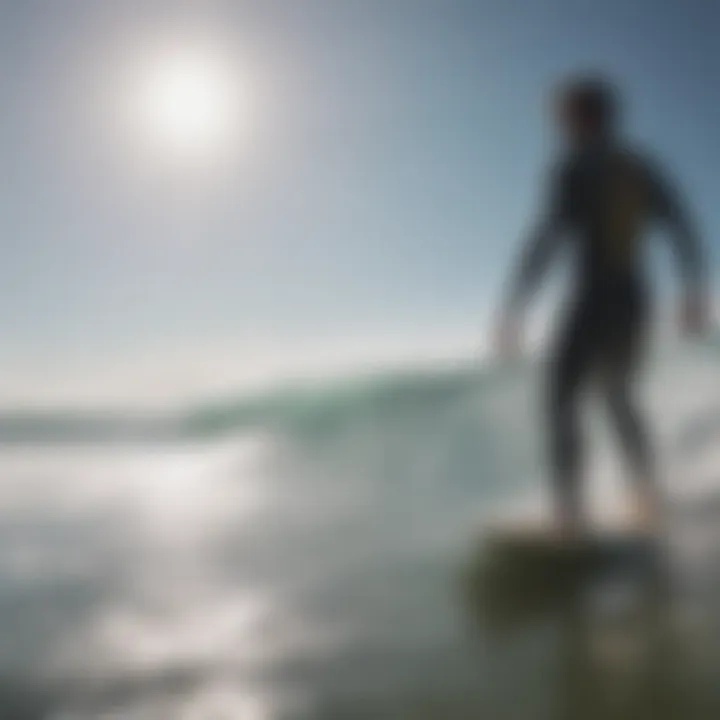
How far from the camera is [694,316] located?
1576 mm

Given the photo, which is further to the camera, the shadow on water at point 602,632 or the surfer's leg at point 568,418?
the surfer's leg at point 568,418

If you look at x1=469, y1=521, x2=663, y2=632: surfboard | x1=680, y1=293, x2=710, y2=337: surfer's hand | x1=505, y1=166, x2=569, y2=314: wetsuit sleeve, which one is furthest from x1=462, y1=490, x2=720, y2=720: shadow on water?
x1=505, y1=166, x2=569, y2=314: wetsuit sleeve

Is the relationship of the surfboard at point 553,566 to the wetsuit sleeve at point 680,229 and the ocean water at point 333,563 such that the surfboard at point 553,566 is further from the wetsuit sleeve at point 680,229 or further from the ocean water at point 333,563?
the wetsuit sleeve at point 680,229

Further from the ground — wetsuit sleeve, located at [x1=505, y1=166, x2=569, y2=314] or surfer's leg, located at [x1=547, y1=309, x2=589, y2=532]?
wetsuit sleeve, located at [x1=505, y1=166, x2=569, y2=314]

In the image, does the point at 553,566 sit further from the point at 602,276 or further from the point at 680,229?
the point at 680,229

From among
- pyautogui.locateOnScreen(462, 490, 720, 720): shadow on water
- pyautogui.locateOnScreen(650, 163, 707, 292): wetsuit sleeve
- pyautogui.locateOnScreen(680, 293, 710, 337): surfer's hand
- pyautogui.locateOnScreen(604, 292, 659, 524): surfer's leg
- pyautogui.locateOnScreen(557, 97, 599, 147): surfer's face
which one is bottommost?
pyautogui.locateOnScreen(462, 490, 720, 720): shadow on water

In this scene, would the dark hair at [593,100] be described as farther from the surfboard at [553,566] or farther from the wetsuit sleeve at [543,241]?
the surfboard at [553,566]

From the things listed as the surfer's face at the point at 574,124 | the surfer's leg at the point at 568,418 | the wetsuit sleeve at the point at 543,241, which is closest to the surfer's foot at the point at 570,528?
the surfer's leg at the point at 568,418

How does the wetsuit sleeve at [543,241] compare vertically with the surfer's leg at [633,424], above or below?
above

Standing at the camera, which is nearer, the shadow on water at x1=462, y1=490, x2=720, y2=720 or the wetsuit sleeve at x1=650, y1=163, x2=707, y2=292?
the shadow on water at x1=462, y1=490, x2=720, y2=720

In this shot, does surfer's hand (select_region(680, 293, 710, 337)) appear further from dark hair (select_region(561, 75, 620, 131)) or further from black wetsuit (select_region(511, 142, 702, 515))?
dark hair (select_region(561, 75, 620, 131))

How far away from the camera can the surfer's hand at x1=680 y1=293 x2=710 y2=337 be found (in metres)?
1.57

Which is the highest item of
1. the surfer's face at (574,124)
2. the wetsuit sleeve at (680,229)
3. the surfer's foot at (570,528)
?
the surfer's face at (574,124)

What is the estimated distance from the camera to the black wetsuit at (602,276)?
1.56m
